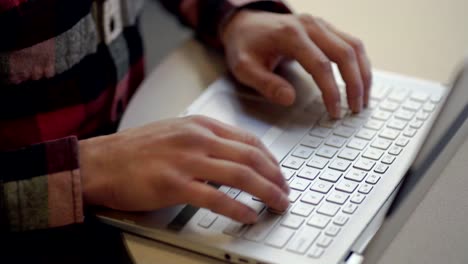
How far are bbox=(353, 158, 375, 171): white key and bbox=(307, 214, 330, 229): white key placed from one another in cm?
9

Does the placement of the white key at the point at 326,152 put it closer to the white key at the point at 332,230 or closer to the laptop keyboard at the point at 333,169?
the laptop keyboard at the point at 333,169

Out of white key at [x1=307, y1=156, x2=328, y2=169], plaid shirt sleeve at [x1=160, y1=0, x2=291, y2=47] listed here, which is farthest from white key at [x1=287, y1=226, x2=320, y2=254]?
plaid shirt sleeve at [x1=160, y1=0, x2=291, y2=47]

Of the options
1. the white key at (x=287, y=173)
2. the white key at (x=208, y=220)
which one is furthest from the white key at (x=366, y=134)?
the white key at (x=208, y=220)

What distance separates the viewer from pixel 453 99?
629 mm

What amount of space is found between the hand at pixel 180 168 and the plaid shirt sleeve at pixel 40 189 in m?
0.02

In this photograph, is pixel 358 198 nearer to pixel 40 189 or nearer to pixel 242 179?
pixel 242 179

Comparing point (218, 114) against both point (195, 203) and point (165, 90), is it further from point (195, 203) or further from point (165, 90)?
point (195, 203)

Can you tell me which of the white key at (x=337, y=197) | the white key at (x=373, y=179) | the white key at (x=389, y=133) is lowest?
the white key at (x=389, y=133)

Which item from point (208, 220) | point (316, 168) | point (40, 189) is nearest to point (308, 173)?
point (316, 168)

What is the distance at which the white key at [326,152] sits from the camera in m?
0.72

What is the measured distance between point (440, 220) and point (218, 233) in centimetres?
18

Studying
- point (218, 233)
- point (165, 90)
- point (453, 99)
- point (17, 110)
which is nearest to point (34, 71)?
point (17, 110)

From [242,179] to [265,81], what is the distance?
0.23 metres

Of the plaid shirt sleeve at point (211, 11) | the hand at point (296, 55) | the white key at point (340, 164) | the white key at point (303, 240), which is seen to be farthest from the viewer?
the plaid shirt sleeve at point (211, 11)
